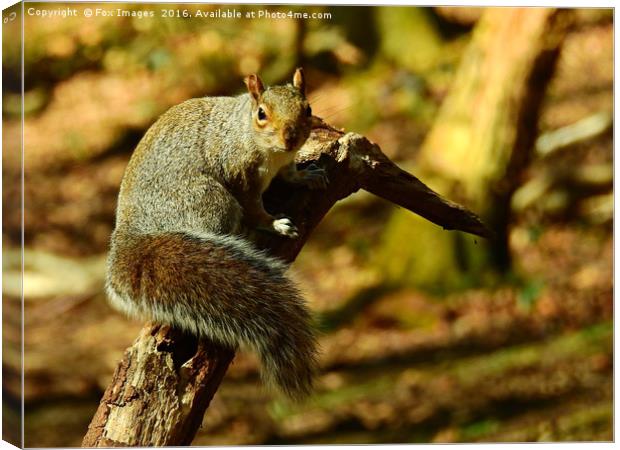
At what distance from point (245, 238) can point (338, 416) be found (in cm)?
138

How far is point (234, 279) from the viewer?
3.24 m

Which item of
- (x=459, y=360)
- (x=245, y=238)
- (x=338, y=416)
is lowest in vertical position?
(x=338, y=416)

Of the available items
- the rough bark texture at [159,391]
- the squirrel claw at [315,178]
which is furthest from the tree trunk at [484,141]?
the rough bark texture at [159,391]

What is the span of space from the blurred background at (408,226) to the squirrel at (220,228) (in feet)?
1.86

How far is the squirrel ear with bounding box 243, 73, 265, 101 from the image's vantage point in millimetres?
3580

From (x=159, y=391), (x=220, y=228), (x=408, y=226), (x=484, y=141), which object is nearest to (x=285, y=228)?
(x=220, y=228)

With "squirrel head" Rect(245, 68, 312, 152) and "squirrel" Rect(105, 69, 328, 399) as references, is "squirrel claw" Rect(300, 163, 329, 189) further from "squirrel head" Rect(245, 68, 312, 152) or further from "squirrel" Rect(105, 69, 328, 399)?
"squirrel head" Rect(245, 68, 312, 152)

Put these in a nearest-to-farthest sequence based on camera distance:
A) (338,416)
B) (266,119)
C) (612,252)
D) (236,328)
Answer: (236,328), (266,119), (612,252), (338,416)

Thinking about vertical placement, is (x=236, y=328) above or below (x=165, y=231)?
below

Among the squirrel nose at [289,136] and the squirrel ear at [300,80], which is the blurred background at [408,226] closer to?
the squirrel ear at [300,80]

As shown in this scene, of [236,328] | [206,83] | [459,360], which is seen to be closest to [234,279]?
[236,328]

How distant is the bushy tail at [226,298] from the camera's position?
3129 millimetres

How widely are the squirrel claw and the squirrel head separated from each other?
0.29m

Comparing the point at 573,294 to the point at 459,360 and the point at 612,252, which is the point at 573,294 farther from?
the point at 459,360
